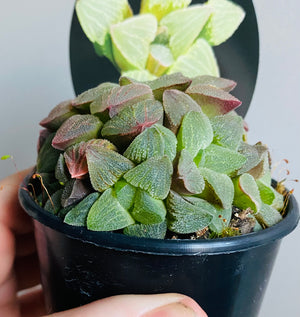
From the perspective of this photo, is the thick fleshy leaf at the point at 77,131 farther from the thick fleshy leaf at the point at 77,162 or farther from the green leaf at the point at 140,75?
the green leaf at the point at 140,75

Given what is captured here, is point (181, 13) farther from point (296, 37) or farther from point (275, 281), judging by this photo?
point (275, 281)

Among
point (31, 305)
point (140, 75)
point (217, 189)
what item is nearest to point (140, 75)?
point (140, 75)

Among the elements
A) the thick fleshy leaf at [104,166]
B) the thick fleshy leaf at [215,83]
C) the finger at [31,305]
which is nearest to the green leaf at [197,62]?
the thick fleshy leaf at [215,83]

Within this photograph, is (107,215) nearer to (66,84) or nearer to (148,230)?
(148,230)

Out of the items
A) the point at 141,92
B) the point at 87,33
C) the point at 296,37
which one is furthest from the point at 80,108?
the point at 296,37

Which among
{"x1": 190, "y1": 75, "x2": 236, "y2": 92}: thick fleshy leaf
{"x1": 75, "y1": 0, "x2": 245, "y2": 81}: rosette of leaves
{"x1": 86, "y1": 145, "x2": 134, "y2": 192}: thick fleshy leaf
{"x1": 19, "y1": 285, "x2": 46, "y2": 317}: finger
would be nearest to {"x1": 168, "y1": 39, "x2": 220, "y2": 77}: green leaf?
{"x1": 75, "y1": 0, "x2": 245, "y2": 81}: rosette of leaves

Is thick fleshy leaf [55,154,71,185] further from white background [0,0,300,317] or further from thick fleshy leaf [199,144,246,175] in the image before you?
white background [0,0,300,317]
